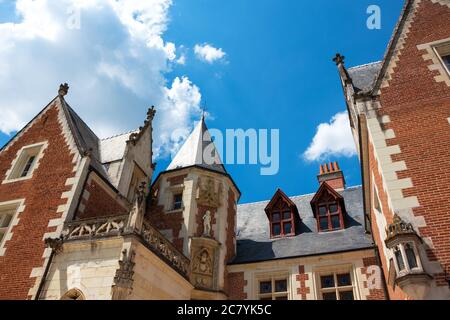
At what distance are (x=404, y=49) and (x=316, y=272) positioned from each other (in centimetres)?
826

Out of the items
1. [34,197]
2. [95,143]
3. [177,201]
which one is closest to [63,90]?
[95,143]

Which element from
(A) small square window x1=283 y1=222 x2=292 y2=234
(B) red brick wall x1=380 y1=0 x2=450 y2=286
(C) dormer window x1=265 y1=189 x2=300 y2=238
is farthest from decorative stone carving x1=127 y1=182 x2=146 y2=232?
(A) small square window x1=283 y1=222 x2=292 y2=234

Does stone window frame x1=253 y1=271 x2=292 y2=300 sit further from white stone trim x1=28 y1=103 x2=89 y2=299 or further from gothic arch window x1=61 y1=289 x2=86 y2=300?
white stone trim x1=28 y1=103 x2=89 y2=299

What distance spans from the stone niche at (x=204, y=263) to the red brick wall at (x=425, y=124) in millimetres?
8070

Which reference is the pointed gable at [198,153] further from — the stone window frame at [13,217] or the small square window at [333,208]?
the stone window frame at [13,217]

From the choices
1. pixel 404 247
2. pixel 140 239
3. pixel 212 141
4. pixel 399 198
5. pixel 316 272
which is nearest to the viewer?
pixel 404 247

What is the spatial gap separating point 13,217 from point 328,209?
41.2 ft

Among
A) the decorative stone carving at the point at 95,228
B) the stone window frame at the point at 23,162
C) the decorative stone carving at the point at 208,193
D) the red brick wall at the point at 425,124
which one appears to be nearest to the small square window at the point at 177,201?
the decorative stone carving at the point at 208,193

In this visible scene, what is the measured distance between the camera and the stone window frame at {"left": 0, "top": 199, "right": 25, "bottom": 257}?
1076 cm

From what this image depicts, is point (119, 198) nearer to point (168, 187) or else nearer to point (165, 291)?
point (168, 187)

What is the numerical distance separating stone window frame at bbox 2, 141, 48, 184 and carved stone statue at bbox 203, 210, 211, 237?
6.83 m

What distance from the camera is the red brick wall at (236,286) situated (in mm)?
13336
